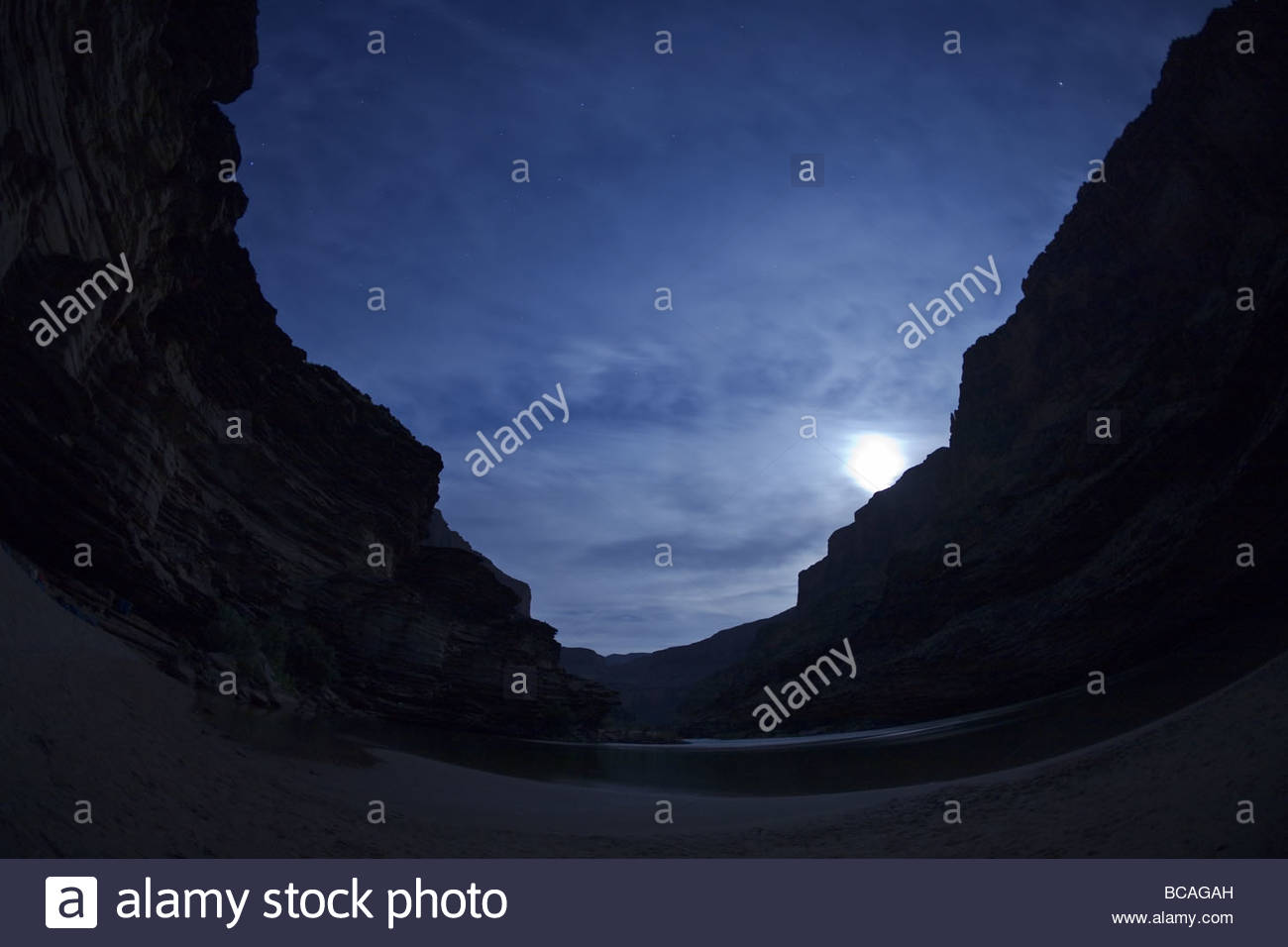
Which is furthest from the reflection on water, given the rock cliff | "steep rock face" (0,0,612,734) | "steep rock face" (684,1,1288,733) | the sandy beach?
"steep rock face" (0,0,612,734)

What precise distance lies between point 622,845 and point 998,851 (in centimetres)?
599

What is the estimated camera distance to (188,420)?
3428 cm

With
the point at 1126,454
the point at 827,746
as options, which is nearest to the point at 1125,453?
the point at 1126,454

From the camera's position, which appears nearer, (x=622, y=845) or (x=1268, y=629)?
(x=622, y=845)

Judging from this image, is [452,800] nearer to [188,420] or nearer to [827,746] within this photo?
[188,420]

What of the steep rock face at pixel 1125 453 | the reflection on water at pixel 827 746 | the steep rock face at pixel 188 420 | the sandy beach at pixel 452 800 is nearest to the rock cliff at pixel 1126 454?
the steep rock face at pixel 1125 453

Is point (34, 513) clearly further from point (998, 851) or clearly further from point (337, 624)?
point (998, 851)

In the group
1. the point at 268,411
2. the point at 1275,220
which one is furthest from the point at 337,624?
the point at 1275,220

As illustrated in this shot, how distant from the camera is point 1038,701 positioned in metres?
41.5

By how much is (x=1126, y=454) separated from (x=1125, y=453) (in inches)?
21.2

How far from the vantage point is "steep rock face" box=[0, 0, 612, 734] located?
18.8 metres

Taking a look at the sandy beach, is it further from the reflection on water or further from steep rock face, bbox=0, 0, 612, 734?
steep rock face, bbox=0, 0, 612, 734
